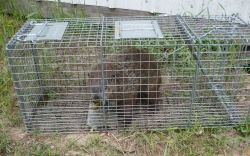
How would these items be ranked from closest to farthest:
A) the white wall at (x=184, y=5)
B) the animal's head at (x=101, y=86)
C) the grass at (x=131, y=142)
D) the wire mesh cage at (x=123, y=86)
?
the grass at (x=131, y=142), the wire mesh cage at (x=123, y=86), the animal's head at (x=101, y=86), the white wall at (x=184, y=5)

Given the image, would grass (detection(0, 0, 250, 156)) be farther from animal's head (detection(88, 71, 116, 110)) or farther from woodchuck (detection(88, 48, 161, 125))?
animal's head (detection(88, 71, 116, 110))

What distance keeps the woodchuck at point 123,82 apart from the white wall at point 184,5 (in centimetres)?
209

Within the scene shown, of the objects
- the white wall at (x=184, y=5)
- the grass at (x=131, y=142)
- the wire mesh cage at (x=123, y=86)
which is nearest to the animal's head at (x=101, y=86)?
the wire mesh cage at (x=123, y=86)

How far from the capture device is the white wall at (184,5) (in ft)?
16.7

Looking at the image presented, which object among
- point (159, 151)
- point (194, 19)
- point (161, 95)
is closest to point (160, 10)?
point (194, 19)

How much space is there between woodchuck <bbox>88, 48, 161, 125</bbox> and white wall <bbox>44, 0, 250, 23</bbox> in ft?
6.87

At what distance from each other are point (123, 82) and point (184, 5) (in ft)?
8.56

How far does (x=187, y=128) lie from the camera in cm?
346

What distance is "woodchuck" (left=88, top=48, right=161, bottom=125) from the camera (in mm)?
3502

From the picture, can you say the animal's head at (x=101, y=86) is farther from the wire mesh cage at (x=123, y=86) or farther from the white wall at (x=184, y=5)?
the white wall at (x=184, y=5)

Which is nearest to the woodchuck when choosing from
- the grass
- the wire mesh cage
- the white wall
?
the wire mesh cage

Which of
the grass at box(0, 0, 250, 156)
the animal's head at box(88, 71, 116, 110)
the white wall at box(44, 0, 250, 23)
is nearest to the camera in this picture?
the grass at box(0, 0, 250, 156)

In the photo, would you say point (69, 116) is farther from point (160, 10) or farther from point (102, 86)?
point (160, 10)

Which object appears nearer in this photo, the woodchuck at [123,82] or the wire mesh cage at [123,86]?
the wire mesh cage at [123,86]
